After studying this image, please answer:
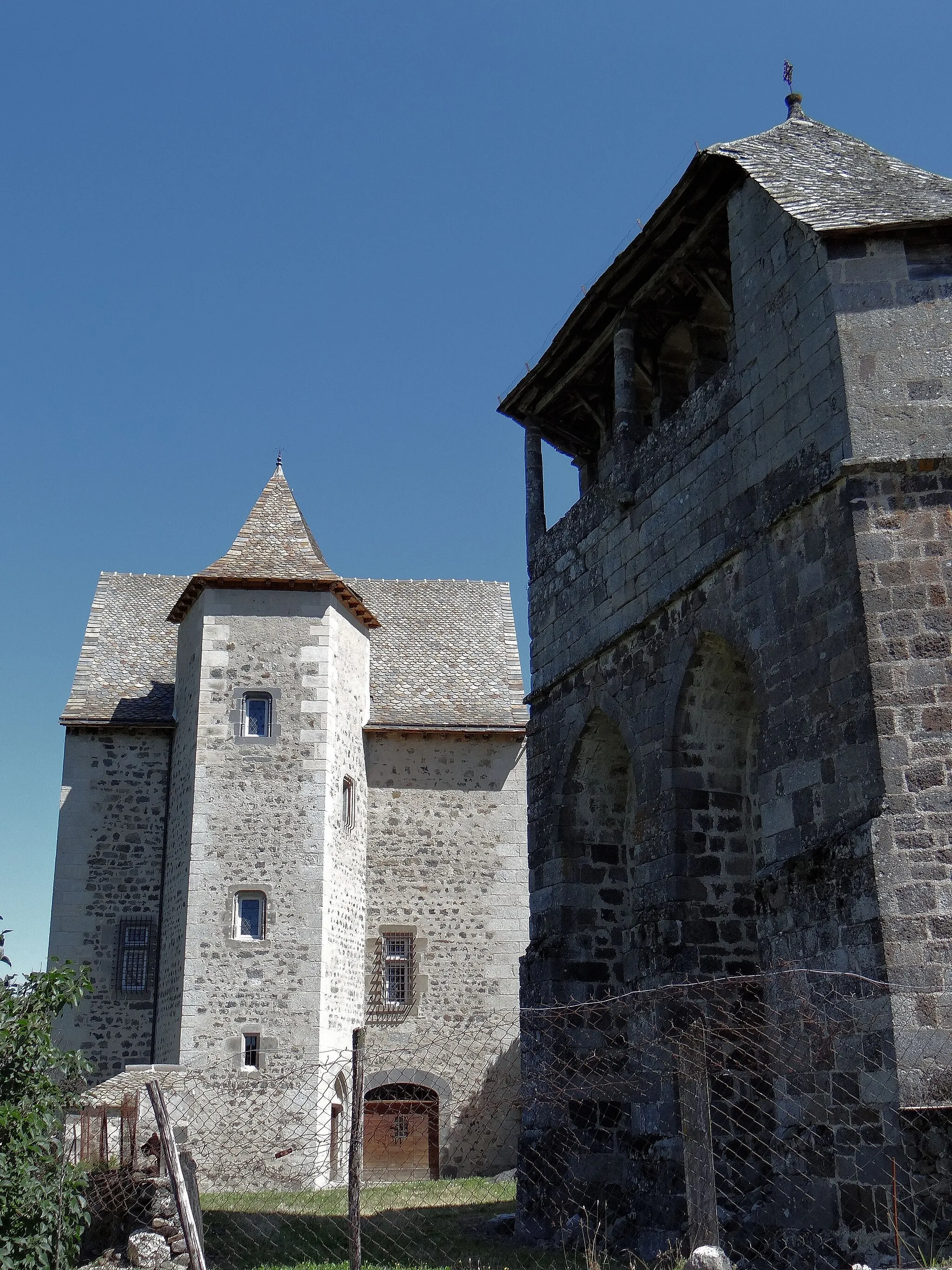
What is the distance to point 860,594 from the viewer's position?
26.1ft

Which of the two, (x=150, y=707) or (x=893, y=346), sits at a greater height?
(x=150, y=707)

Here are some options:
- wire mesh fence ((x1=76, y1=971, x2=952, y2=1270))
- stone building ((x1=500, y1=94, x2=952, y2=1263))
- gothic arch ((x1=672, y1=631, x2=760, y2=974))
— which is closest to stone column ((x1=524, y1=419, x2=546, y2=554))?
stone building ((x1=500, y1=94, x2=952, y2=1263))

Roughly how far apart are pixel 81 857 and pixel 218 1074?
4681mm

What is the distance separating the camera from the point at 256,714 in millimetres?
18828

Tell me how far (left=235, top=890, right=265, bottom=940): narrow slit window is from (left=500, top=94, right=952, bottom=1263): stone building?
6432 mm

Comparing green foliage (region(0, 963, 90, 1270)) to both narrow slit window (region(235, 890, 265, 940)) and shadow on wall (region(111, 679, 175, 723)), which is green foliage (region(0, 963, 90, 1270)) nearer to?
narrow slit window (region(235, 890, 265, 940))

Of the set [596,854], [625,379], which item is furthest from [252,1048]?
[625,379]

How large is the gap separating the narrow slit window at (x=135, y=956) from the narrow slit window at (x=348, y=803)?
3390 mm

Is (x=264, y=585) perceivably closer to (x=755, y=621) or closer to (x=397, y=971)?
(x=397, y=971)

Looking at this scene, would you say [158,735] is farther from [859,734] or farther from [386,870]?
[859,734]

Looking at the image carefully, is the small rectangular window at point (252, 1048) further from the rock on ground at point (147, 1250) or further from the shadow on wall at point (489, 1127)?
the rock on ground at point (147, 1250)

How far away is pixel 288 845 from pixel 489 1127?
18.1 feet

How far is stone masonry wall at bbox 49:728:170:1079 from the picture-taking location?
18.9m

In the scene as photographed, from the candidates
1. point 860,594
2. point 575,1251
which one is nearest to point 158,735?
point 575,1251
